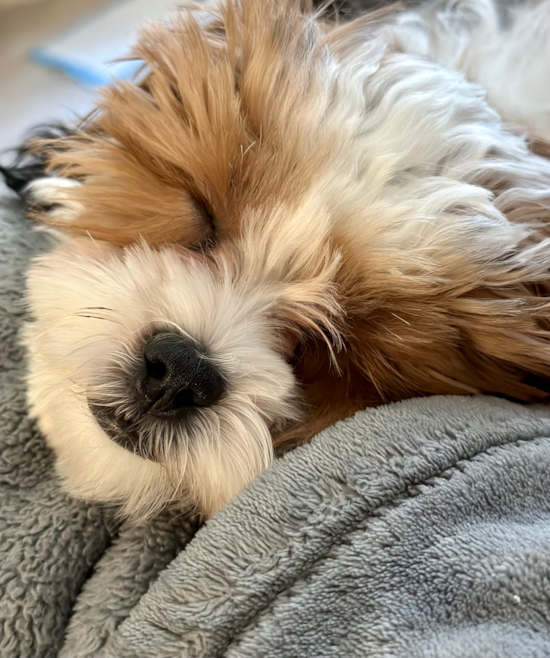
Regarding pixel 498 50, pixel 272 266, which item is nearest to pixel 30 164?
pixel 272 266

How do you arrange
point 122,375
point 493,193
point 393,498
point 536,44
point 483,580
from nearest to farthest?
point 483,580 < point 393,498 < point 122,375 < point 493,193 < point 536,44

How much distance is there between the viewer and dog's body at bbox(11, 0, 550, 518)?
3.90 feet

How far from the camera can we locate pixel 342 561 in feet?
3.07

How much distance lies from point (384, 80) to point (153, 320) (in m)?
0.72

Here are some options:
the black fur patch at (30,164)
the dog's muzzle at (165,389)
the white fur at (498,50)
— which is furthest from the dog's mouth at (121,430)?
the white fur at (498,50)

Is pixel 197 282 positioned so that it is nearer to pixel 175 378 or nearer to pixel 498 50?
pixel 175 378

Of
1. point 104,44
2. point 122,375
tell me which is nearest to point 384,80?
point 122,375

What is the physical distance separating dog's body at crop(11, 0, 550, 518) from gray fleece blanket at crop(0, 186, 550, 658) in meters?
0.13

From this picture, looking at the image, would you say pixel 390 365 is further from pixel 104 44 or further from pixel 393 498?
pixel 104 44

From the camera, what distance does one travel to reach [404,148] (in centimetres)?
127

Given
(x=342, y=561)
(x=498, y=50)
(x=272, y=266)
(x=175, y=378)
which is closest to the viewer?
(x=342, y=561)

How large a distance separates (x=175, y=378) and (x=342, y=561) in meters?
0.44

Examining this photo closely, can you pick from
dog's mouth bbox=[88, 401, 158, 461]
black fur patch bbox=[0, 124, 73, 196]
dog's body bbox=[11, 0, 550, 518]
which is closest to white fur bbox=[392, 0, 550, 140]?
dog's body bbox=[11, 0, 550, 518]

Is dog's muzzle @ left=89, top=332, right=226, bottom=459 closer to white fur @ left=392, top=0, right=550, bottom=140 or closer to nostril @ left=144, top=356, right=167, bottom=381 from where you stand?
nostril @ left=144, top=356, right=167, bottom=381
